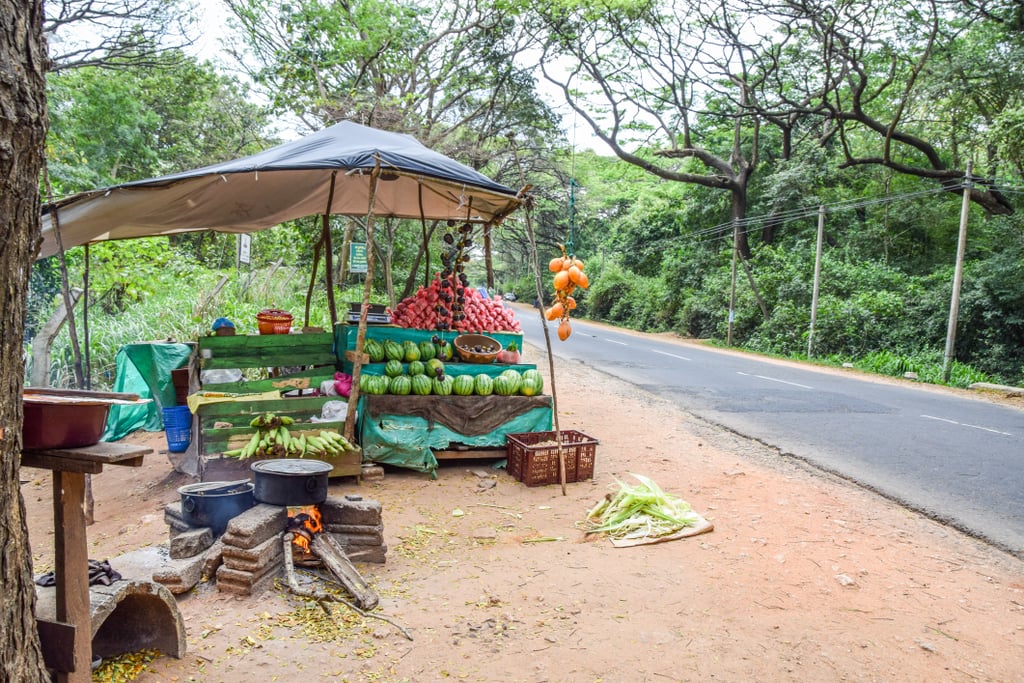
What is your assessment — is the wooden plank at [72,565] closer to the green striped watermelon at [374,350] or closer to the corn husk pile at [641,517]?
the corn husk pile at [641,517]

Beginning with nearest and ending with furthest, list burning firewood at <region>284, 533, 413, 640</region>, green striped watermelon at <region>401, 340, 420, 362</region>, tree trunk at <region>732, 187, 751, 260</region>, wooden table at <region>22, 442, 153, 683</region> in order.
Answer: wooden table at <region>22, 442, 153, 683</region> < burning firewood at <region>284, 533, 413, 640</region> < green striped watermelon at <region>401, 340, 420, 362</region> < tree trunk at <region>732, 187, 751, 260</region>

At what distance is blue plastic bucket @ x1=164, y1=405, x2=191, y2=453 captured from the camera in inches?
259

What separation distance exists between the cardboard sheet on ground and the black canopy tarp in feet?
11.5

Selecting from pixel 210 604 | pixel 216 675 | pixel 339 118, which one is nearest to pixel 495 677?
pixel 216 675

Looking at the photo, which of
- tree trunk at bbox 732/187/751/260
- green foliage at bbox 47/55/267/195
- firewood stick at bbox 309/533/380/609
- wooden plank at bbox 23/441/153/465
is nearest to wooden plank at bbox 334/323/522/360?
firewood stick at bbox 309/533/380/609

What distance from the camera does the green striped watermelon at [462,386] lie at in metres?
6.94

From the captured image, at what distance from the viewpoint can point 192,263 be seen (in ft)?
46.5

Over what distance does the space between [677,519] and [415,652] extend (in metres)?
2.60

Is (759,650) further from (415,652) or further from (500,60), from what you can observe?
(500,60)

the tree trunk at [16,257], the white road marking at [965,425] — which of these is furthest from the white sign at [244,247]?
the white road marking at [965,425]

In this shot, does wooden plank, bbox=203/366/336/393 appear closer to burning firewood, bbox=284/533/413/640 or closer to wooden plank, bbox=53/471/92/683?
burning firewood, bbox=284/533/413/640

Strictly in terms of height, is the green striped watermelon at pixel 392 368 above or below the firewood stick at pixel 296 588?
above

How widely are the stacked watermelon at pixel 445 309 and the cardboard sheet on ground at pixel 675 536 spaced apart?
3.44 meters

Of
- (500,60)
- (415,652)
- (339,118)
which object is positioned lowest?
(415,652)
